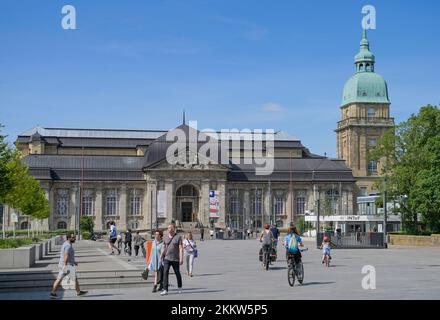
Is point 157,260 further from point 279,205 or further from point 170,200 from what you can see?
point 279,205

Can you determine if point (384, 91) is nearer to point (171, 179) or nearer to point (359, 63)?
point (359, 63)

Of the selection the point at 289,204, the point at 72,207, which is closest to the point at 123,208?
the point at 72,207

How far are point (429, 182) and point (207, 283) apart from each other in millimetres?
42266

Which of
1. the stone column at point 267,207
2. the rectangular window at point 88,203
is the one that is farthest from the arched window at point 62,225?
the stone column at point 267,207

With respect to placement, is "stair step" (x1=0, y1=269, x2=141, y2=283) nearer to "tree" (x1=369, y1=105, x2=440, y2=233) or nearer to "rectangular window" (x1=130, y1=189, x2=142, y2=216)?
"tree" (x1=369, y1=105, x2=440, y2=233)

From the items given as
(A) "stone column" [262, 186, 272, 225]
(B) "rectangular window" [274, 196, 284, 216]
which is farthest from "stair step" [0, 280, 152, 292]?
(B) "rectangular window" [274, 196, 284, 216]

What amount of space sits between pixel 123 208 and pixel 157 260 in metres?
98.8

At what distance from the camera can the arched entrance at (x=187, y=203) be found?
403 ft

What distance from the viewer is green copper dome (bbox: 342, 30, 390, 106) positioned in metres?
142

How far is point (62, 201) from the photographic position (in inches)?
4774

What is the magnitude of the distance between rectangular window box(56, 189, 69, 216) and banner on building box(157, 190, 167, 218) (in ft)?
48.4

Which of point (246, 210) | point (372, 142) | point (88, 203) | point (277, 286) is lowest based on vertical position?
point (277, 286)

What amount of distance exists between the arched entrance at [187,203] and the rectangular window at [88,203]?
13467mm
